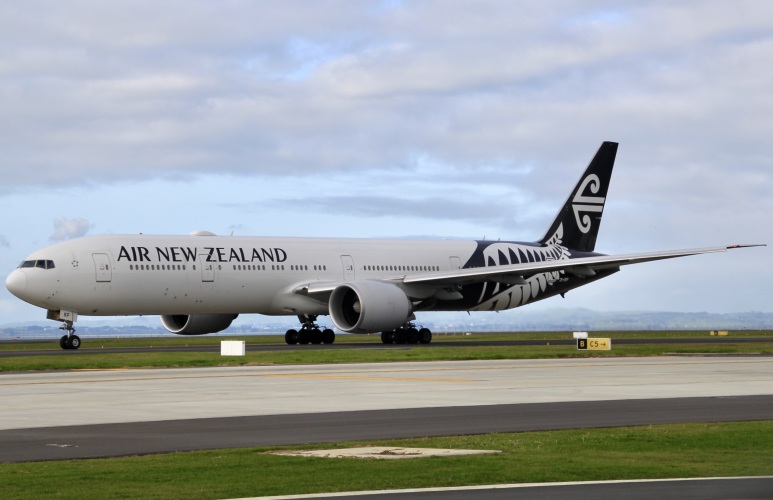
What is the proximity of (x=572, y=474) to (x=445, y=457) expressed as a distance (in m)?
1.86

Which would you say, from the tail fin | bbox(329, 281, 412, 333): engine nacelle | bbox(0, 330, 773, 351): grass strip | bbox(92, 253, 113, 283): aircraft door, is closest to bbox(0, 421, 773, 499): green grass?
bbox(92, 253, 113, 283): aircraft door

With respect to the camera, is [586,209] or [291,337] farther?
[586,209]

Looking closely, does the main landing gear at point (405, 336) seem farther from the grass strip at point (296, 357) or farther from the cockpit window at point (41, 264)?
the cockpit window at point (41, 264)

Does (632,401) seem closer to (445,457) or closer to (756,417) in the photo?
(756,417)

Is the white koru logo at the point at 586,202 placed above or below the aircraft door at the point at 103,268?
above

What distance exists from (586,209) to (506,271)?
13.1 metres

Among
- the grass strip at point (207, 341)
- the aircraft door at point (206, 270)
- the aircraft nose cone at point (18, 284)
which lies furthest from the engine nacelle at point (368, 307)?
the aircraft nose cone at point (18, 284)

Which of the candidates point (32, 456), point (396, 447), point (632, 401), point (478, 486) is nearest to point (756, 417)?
point (632, 401)

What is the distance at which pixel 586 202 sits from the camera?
65312mm

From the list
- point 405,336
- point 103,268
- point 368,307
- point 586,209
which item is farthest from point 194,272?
point 586,209

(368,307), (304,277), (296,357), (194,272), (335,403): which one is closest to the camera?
(335,403)

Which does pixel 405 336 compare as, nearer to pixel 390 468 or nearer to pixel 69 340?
pixel 69 340

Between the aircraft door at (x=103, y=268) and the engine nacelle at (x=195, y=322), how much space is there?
755 cm

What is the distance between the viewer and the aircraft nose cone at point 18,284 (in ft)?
155
